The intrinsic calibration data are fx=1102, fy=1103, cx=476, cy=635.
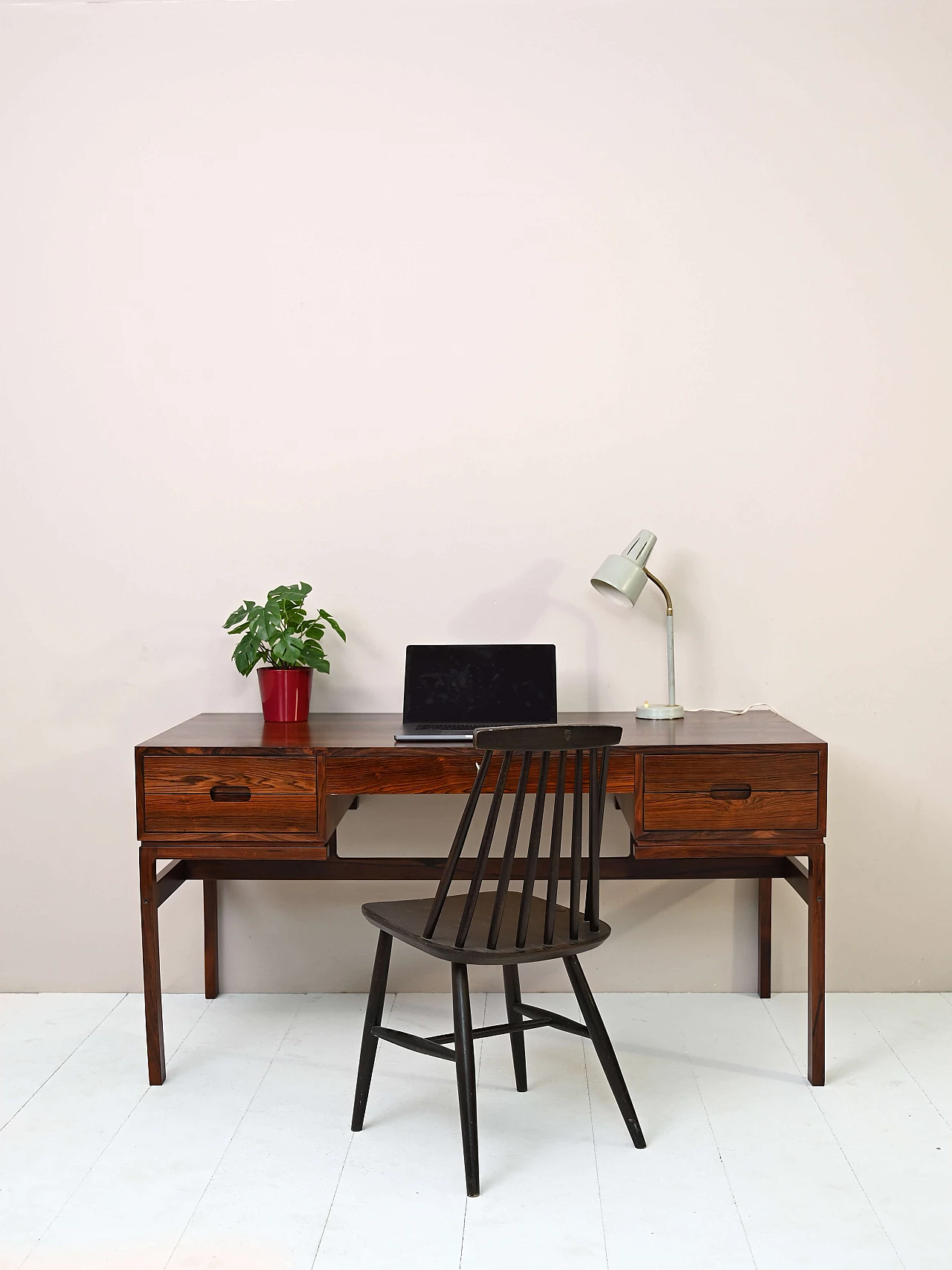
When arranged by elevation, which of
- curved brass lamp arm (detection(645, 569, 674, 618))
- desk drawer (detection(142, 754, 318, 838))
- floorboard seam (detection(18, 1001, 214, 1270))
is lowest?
floorboard seam (detection(18, 1001, 214, 1270))

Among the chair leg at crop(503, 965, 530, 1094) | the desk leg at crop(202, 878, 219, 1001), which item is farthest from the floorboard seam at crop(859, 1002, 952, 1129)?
the desk leg at crop(202, 878, 219, 1001)

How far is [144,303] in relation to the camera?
291 cm

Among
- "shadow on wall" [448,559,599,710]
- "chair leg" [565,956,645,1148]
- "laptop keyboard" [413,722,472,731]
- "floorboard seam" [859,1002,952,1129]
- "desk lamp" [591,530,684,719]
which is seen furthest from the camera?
"shadow on wall" [448,559,599,710]

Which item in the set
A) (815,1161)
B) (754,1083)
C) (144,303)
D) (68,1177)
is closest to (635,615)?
(754,1083)

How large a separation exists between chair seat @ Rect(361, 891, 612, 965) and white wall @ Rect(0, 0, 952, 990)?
0.73 meters

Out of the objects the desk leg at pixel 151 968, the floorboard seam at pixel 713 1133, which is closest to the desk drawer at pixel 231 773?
the desk leg at pixel 151 968

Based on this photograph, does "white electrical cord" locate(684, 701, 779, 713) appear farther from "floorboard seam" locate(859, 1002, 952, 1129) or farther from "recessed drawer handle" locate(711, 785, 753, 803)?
"floorboard seam" locate(859, 1002, 952, 1129)

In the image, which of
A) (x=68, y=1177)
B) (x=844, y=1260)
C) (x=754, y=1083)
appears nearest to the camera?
(x=844, y=1260)

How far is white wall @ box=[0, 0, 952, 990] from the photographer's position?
2.84 metres

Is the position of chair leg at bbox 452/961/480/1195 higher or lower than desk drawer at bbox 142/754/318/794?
lower

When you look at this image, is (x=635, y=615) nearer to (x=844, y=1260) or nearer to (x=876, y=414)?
(x=876, y=414)

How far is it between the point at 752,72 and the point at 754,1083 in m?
2.46

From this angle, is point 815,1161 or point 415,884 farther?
point 415,884

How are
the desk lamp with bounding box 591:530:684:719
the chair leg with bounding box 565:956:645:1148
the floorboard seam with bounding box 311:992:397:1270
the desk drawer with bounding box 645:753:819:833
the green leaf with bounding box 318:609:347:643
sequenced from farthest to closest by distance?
the green leaf with bounding box 318:609:347:643, the desk lamp with bounding box 591:530:684:719, the desk drawer with bounding box 645:753:819:833, the chair leg with bounding box 565:956:645:1148, the floorboard seam with bounding box 311:992:397:1270
